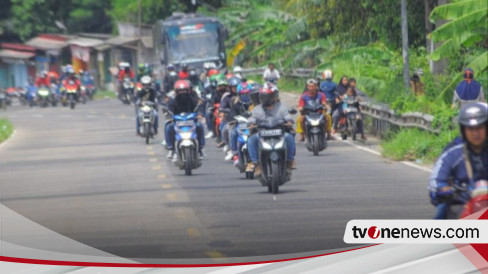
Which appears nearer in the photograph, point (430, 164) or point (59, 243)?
point (59, 243)

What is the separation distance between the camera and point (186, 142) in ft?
53.0

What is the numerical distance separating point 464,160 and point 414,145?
268 inches

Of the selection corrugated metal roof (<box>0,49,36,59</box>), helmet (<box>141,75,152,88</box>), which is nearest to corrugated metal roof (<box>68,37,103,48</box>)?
helmet (<box>141,75,152,88</box>)

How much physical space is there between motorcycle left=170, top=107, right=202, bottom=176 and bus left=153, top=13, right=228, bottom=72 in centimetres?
2077

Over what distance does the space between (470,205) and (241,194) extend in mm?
6962

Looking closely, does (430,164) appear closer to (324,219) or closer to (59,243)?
(324,219)

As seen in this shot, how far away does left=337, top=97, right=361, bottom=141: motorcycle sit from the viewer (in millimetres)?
19781

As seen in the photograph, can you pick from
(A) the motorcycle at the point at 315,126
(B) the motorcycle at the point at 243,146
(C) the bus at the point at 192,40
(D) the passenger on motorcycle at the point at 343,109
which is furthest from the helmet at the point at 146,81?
(C) the bus at the point at 192,40

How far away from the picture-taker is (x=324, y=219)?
891cm

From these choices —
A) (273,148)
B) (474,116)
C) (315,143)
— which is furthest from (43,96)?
(474,116)

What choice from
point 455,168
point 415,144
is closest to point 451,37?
point 415,144

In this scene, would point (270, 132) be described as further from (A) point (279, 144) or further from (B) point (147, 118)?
(B) point (147, 118)

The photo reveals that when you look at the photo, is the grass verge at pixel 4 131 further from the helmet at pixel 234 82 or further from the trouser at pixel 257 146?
the trouser at pixel 257 146

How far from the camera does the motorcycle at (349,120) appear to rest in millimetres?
19781
